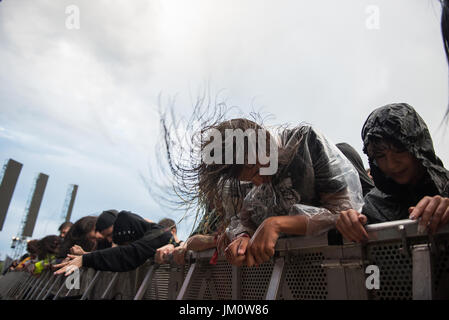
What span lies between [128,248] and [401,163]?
2.57 metres

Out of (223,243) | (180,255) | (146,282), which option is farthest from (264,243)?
(146,282)

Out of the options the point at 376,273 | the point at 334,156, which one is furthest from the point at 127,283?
the point at 376,273

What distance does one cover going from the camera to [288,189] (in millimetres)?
1810

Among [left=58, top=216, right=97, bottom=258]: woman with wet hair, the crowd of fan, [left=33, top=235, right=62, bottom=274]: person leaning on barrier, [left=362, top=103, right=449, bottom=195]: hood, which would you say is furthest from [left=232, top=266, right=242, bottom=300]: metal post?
[left=33, top=235, right=62, bottom=274]: person leaning on barrier

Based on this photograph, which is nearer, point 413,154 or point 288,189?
point 413,154

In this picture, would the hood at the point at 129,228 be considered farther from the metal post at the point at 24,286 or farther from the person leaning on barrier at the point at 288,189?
the metal post at the point at 24,286

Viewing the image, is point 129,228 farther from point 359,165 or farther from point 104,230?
point 359,165

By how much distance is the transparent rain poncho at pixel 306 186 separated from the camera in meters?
1.65

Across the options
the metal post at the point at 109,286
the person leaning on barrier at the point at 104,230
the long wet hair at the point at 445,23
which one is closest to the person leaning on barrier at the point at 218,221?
the metal post at the point at 109,286

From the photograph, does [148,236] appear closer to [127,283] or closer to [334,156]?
[127,283]

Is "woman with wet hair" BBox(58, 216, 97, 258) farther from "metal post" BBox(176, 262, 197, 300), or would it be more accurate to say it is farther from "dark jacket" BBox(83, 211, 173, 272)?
"metal post" BBox(176, 262, 197, 300)

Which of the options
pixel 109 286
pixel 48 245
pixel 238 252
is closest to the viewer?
pixel 238 252

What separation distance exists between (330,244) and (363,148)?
864 mm

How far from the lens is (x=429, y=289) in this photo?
1.01m
